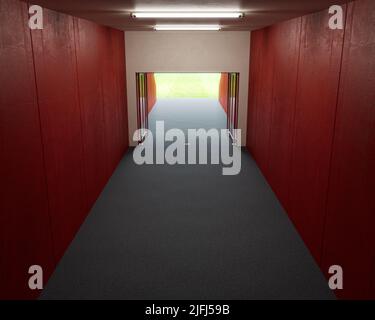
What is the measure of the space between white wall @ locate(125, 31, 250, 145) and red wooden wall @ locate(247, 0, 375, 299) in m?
2.62

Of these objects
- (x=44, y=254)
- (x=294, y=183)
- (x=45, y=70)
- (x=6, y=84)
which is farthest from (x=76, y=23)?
(x=294, y=183)

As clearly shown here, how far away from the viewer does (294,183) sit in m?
5.41

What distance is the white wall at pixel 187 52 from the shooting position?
358 inches

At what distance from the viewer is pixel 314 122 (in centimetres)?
451

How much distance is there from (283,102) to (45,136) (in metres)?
3.85

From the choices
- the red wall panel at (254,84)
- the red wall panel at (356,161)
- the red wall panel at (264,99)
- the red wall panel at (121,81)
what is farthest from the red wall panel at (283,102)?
the red wall panel at (121,81)

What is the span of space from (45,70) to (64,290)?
2.46 m

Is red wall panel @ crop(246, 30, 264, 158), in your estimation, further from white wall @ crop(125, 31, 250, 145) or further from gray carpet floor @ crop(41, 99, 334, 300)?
gray carpet floor @ crop(41, 99, 334, 300)

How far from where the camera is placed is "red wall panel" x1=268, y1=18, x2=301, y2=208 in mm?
5449

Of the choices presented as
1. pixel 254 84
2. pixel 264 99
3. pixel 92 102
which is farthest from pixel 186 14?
pixel 254 84

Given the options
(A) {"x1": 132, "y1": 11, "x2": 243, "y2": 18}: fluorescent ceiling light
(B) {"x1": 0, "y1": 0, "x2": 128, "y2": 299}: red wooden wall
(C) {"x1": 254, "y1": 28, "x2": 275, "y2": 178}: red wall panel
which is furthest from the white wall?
(A) {"x1": 132, "y1": 11, "x2": 243, "y2": 18}: fluorescent ceiling light

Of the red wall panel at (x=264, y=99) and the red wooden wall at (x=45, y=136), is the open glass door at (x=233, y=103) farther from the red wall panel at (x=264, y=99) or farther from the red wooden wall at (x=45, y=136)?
the red wooden wall at (x=45, y=136)

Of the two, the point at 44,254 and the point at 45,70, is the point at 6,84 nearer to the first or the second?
the point at 45,70

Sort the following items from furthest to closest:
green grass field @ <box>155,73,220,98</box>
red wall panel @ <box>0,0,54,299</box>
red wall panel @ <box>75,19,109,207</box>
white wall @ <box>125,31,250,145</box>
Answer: green grass field @ <box>155,73,220,98</box> → white wall @ <box>125,31,250,145</box> → red wall panel @ <box>75,19,109,207</box> → red wall panel @ <box>0,0,54,299</box>
